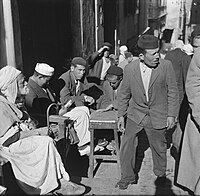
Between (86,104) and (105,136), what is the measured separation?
554mm

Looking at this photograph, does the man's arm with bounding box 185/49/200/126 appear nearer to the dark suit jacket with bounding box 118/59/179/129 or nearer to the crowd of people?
the crowd of people

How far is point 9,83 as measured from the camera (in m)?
3.82

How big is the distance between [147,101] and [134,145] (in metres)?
0.55

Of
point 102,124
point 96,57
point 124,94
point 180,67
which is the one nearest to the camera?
point 124,94

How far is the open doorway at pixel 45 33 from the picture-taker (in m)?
6.50

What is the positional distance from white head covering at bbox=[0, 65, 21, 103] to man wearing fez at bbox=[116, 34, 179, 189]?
3.95 ft

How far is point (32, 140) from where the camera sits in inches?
142

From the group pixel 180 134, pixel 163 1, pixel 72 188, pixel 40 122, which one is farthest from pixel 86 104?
pixel 163 1

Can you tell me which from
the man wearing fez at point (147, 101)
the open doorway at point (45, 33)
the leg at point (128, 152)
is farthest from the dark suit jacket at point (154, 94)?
the open doorway at point (45, 33)

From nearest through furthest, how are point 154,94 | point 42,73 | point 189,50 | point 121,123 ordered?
point 154,94
point 121,123
point 42,73
point 189,50

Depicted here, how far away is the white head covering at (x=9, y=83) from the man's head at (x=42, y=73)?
2.01 ft

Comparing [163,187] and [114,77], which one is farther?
[114,77]

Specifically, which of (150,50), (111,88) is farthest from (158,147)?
(111,88)

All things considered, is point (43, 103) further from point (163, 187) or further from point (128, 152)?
point (163, 187)
